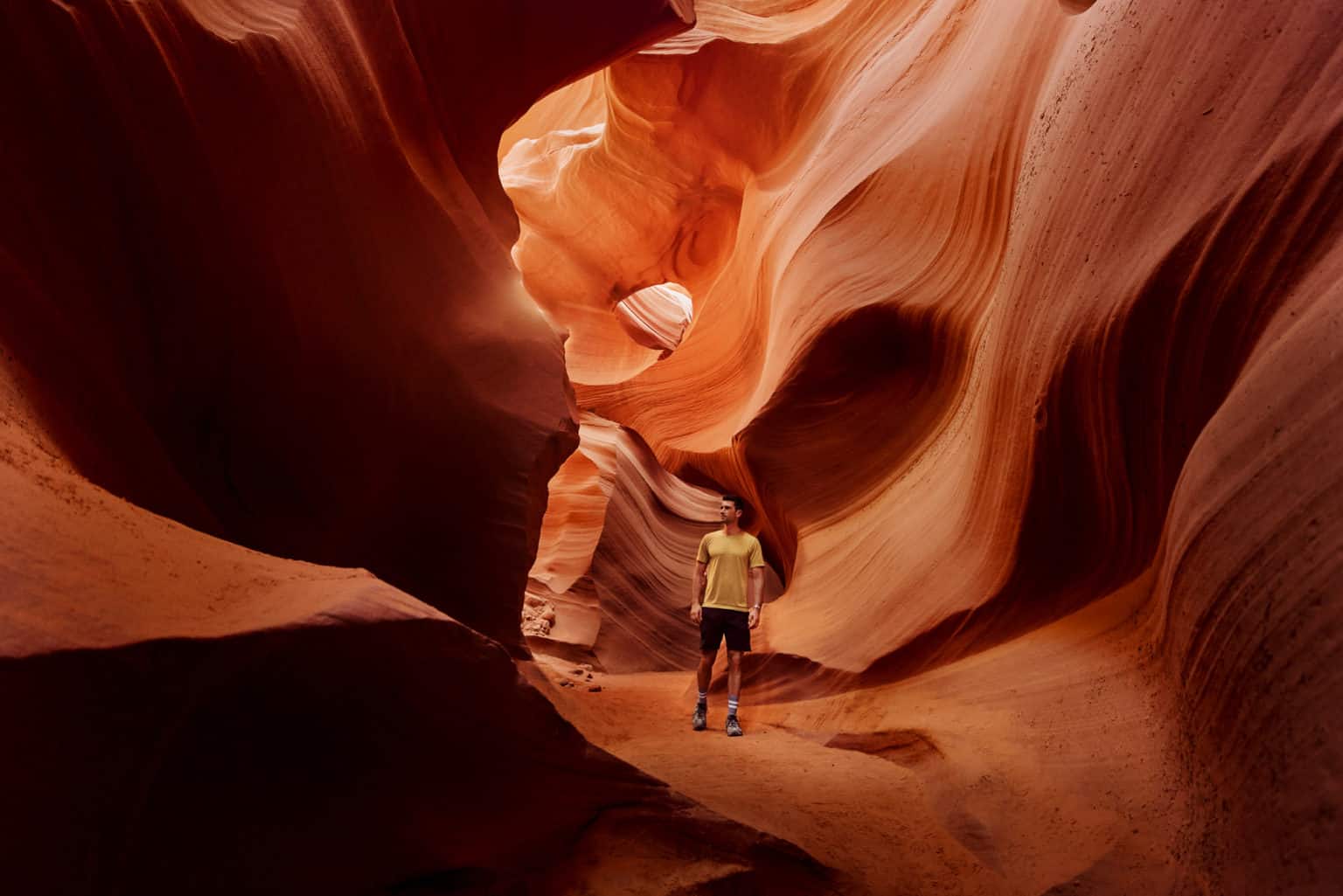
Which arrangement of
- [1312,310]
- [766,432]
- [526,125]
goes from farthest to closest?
[526,125] → [766,432] → [1312,310]

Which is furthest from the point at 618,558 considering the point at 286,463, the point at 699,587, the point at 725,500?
the point at 286,463

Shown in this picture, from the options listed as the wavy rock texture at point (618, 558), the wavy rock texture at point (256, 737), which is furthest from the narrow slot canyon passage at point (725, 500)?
the wavy rock texture at point (618, 558)

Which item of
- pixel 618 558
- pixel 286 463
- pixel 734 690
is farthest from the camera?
pixel 618 558

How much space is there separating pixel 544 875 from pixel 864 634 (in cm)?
281

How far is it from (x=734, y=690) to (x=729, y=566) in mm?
689

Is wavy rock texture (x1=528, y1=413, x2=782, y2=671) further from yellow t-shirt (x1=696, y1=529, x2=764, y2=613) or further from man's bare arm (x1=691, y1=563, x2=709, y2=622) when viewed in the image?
yellow t-shirt (x1=696, y1=529, x2=764, y2=613)

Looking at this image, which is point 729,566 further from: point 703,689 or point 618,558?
point 618,558

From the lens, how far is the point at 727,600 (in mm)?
5059

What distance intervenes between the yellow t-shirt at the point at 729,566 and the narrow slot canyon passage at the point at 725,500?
2cm

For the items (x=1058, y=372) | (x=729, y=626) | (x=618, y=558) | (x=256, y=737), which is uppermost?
(x=618, y=558)

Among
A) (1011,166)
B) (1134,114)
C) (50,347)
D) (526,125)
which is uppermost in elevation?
(526,125)

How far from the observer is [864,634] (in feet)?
16.5

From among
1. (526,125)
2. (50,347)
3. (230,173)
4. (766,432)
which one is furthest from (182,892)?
(526,125)

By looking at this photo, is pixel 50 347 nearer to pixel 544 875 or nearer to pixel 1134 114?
pixel 544 875
